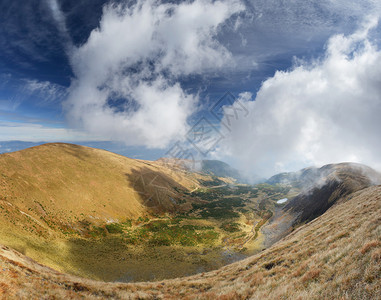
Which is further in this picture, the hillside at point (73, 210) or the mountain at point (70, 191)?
the mountain at point (70, 191)

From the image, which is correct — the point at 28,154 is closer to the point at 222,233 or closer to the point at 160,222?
the point at 160,222

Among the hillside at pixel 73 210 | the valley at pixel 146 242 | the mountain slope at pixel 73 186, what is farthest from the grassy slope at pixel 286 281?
the mountain slope at pixel 73 186

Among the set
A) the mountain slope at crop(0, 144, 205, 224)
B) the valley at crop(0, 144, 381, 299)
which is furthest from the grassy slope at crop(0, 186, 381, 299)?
the mountain slope at crop(0, 144, 205, 224)

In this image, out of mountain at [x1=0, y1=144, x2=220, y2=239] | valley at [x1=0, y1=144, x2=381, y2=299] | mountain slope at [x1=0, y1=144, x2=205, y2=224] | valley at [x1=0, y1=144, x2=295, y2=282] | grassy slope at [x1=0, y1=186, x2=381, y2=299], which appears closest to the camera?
grassy slope at [x1=0, y1=186, x2=381, y2=299]

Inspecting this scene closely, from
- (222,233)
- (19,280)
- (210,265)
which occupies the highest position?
(19,280)

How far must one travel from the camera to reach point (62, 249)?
90.8 ft

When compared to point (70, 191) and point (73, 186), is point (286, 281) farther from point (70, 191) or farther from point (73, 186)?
point (73, 186)

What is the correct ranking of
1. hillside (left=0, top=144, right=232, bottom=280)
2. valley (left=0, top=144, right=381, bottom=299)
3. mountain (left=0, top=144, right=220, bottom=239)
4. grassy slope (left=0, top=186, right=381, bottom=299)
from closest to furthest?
grassy slope (left=0, top=186, right=381, bottom=299) → valley (left=0, top=144, right=381, bottom=299) → hillside (left=0, top=144, right=232, bottom=280) → mountain (left=0, top=144, right=220, bottom=239)

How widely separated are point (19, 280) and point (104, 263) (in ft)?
62.9

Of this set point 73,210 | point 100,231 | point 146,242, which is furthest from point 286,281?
point 73,210

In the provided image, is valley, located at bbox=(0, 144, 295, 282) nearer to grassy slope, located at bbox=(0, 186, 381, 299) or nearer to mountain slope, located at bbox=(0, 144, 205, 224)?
mountain slope, located at bbox=(0, 144, 205, 224)

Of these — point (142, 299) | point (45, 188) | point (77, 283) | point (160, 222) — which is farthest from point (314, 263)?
point (45, 188)

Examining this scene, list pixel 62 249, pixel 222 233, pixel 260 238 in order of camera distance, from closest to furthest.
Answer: pixel 62 249
pixel 260 238
pixel 222 233

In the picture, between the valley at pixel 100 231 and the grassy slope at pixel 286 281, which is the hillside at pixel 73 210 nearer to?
the valley at pixel 100 231
